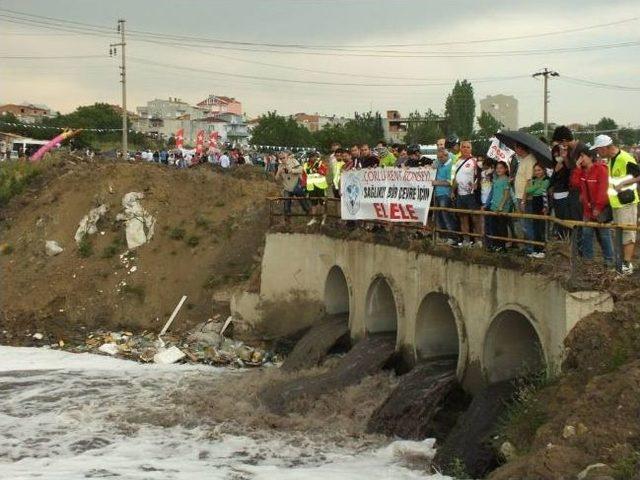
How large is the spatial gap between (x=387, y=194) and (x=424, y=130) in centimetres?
6926

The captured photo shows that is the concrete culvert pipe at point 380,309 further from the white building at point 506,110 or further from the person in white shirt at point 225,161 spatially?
the white building at point 506,110

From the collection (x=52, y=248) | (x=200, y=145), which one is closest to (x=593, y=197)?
(x=52, y=248)

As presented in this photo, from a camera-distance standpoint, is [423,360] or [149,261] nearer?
[423,360]

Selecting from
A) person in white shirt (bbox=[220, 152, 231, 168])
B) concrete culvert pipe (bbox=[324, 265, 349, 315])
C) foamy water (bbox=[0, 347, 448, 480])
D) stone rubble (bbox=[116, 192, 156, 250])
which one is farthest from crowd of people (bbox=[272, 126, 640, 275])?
person in white shirt (bbox=[220, 152, 231, 168])

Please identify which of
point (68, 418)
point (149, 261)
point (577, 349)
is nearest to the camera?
point (577, 349)

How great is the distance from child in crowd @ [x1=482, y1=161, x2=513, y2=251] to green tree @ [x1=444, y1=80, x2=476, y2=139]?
273 ft

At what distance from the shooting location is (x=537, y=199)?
44.6 feet

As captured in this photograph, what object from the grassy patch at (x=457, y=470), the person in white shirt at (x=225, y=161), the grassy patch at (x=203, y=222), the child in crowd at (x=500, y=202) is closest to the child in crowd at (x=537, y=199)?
the child in crowd at (x=500, y=202)

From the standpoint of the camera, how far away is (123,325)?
2677cm

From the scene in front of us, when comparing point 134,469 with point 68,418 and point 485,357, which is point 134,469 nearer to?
point 68,418

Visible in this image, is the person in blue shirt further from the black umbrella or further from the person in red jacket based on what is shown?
the person in red jacket

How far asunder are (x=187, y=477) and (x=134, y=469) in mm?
1141

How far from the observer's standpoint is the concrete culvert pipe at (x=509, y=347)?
45.4 feet

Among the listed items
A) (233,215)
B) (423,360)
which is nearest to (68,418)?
(423,360)
